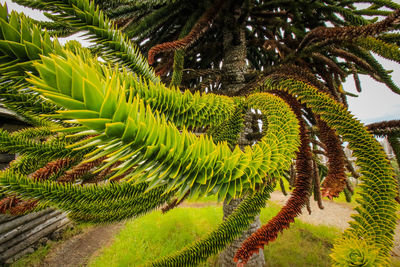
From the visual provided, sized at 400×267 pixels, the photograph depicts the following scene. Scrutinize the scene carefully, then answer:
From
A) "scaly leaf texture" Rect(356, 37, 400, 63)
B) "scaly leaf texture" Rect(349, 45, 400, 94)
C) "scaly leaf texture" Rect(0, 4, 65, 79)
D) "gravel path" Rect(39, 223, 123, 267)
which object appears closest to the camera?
"scaly leaf texture" Rect(0, 4, 65, 79)

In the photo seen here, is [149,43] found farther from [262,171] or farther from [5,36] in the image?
[262,171]

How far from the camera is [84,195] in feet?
2.46

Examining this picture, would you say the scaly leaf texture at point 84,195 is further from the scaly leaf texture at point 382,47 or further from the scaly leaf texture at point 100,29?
the scaly leaf texture at point 382,47

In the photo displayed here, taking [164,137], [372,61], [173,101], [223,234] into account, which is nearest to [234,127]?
[173,101]

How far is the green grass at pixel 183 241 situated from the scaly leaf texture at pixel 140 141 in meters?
3.82

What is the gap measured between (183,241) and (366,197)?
5082mm

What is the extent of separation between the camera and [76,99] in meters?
0.22

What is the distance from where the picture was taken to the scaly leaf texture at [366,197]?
40 centimetres

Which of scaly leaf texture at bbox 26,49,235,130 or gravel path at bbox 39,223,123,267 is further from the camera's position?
gravel path at bbox 39,223,123,267

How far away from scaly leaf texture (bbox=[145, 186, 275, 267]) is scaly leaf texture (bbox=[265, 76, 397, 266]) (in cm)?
32

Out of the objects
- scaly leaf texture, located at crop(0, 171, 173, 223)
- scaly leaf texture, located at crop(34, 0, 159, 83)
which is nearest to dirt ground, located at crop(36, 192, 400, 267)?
scaly leaf texture, located at crop(0, 171, 173, 223)

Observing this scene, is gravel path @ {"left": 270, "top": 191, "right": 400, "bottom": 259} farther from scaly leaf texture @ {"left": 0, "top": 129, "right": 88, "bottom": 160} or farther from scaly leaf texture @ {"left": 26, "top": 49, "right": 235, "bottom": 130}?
scaly leaf texture @ {"left": 0, "top": 129, "right": 88, "bottom": 160}

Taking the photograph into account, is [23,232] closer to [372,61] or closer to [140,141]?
[140,141]

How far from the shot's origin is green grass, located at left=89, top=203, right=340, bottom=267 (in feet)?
12.5
